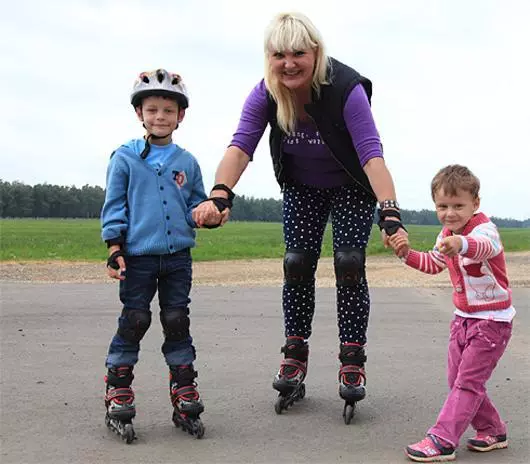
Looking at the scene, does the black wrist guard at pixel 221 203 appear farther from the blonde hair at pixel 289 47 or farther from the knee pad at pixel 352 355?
the knee pad at pixel 352 355

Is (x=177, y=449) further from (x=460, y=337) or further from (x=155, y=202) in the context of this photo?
(x=460, y=337)

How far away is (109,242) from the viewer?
3324mm

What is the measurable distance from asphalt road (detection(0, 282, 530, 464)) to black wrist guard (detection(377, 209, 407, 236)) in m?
0.95

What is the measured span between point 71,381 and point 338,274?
5.92 ft

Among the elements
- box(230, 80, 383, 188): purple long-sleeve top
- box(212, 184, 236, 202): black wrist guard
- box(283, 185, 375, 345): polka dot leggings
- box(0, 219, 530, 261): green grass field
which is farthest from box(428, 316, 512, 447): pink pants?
box(0, 219, 530, 261): green grass field

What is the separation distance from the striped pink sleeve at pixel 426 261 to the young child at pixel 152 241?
1037 millimetres

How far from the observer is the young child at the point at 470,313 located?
3.07 metres

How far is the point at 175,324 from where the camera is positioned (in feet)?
11.1

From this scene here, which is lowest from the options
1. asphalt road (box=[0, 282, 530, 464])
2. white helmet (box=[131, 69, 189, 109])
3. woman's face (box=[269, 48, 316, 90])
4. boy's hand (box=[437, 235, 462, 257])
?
asphalt road (box=[0, 282, 530, 464])

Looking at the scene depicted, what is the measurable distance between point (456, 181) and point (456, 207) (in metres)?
0.12

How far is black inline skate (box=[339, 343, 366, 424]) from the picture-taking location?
3.53 metres

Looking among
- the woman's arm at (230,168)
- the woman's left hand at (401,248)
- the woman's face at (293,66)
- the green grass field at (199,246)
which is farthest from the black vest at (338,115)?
the green grass field at (199,246)

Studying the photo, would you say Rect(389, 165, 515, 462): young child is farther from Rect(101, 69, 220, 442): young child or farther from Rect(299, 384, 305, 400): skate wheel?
Rect(101, 69, 220, 442): young child

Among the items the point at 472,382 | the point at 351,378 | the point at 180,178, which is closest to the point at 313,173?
the point at 180,178
